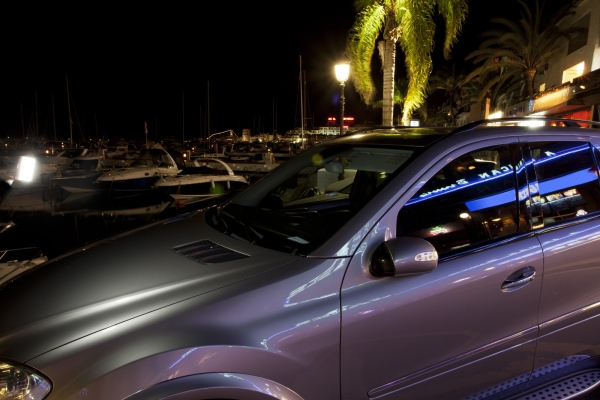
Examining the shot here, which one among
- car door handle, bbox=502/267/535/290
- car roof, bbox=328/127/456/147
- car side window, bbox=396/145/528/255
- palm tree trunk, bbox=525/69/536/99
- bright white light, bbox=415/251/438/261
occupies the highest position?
palm tree trunk, bbox=525/69/536/99

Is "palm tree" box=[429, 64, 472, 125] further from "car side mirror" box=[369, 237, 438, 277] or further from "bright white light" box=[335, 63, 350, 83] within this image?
"car side mirror" box=[369, 237, 438, 277]

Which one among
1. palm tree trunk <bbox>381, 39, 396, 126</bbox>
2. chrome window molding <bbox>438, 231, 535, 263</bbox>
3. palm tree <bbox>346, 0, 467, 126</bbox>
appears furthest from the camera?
palm tree trunk <bbox>381, 39, 396, 126</bbox>

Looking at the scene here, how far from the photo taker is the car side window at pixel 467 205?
2311 millimetres

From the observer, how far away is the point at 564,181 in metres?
2.77

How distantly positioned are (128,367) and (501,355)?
183cm

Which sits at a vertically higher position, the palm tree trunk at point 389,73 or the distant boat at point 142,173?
the palm tree trunk at point 389,73

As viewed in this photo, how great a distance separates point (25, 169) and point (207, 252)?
3.57 m

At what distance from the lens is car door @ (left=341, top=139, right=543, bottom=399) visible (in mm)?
1904

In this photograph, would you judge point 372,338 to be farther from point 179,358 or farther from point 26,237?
point 26,237

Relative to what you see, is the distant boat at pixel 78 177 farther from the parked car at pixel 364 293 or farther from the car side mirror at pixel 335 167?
the parked car at pixel 364 293

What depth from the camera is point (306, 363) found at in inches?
69.3

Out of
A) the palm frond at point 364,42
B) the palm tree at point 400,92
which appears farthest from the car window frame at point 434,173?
the palm tree at point 400,92

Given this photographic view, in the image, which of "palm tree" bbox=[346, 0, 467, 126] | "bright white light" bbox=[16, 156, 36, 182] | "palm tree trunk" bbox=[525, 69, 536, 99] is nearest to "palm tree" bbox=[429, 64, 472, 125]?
"palm tree trunk" bbox=[525, 69, 536, 99]

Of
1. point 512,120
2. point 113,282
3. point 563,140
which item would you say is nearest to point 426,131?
point 512,120
